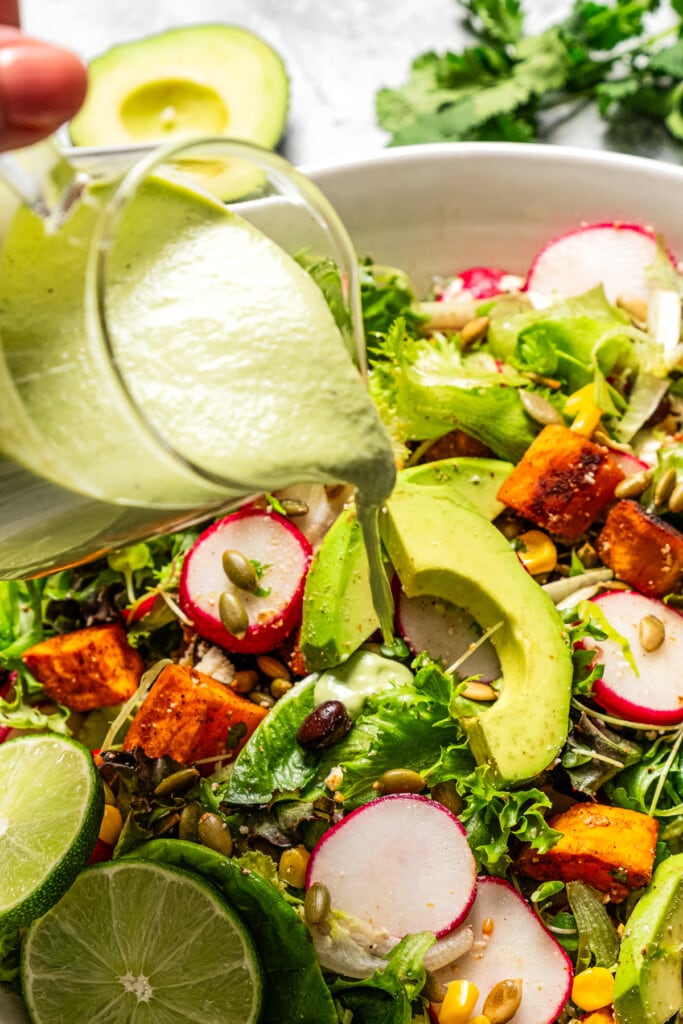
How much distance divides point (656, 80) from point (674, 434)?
160 cm

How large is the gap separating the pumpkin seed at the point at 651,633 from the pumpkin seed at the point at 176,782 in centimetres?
99

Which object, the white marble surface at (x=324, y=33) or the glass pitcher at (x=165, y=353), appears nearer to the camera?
the glass pitcher at (x=165, y=353)

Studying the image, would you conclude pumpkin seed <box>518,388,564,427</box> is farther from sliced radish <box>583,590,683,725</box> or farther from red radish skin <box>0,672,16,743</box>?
red radish skin <box>0,672,16,743</box>

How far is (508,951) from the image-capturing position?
211 centimetres

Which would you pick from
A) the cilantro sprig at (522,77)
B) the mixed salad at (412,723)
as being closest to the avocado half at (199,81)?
the cilantro sprig at (522,77)

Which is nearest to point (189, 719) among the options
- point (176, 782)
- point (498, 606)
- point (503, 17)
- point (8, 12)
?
point (176, 782)

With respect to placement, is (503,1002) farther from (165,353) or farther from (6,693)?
(165,353)

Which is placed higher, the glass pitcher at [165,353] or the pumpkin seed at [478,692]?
the glass pitcher at [165,353]

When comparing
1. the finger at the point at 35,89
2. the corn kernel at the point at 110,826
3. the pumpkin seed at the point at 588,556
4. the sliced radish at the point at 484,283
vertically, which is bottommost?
the corn kernel at the point at 110,826

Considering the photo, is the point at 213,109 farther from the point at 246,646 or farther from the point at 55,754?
the point at 55,754

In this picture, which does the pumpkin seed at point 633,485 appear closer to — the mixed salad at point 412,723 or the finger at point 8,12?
the mixed salad at point 412,723

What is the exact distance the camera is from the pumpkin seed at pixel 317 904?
204 cm

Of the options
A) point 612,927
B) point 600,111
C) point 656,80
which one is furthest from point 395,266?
point 612,927

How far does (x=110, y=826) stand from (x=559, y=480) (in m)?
1.21
